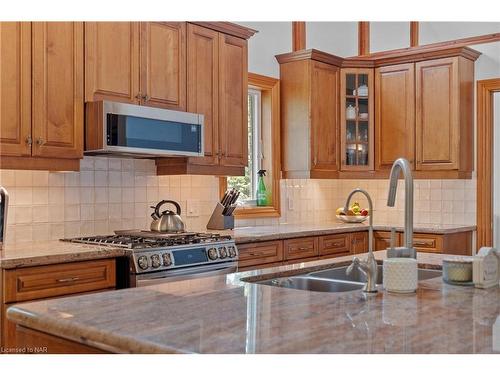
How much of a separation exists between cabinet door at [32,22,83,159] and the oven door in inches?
31.8

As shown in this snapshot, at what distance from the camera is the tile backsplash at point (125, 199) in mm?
3531

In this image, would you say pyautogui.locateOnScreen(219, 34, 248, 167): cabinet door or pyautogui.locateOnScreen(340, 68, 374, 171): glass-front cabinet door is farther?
pyautogui.locateOnScreen(340, 68, 374, 171): glass-front cabinet door

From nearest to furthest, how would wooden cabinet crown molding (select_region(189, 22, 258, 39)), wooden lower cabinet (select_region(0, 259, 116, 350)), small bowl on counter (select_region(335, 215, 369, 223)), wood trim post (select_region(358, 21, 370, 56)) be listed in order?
wooden lower cabinet (select_region(0, 259, 116, 350))
wooden cabinet crown molding (select_region(189, 22, 258, 39))
small bowl on counter (select_region(335, 215, 369, 223))
wood trim post (select_region(358, 21, 370, 56))

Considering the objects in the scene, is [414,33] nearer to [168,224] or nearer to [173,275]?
[168,224]

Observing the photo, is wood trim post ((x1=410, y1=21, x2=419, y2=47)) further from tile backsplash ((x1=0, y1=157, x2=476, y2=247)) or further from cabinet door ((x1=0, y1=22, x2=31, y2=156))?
cabinet door ((x1=0, y1=22, x2=31, y2=156))

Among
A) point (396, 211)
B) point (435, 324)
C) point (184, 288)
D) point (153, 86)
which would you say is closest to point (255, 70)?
point (153, 86)

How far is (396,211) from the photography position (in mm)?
5781

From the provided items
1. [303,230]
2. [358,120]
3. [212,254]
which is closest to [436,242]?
[303,230]

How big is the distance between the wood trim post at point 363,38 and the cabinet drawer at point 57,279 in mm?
3697

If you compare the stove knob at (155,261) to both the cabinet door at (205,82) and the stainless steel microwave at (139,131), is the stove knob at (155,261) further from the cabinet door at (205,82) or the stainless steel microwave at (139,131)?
the cabinet door at (205,82)

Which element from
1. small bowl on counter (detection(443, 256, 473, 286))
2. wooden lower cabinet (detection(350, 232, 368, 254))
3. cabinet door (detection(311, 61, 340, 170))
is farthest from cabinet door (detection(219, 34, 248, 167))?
small bowl on counter (detection(443, 256, 473, 286))

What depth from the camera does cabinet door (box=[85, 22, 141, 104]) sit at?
3523 millimetres

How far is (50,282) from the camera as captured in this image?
9.47 feet
